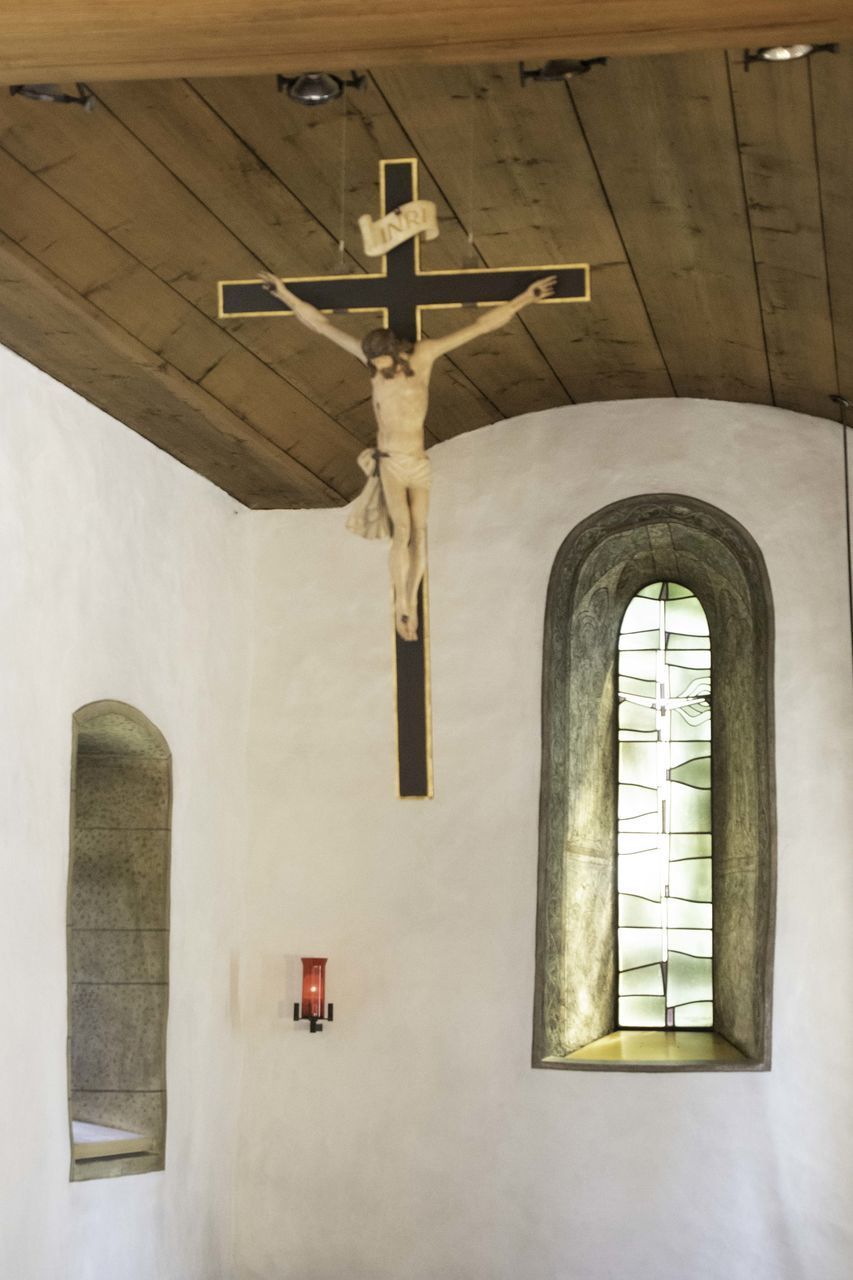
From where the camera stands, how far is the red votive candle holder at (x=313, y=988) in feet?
22.7

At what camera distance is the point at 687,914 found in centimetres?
752

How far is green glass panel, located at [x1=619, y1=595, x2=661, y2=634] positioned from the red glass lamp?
211 cm

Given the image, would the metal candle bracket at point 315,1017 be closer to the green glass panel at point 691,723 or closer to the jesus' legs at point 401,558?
the green glass panel at point 691,723

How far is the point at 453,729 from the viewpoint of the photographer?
7.23 m

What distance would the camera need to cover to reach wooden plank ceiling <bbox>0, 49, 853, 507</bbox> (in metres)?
4.49

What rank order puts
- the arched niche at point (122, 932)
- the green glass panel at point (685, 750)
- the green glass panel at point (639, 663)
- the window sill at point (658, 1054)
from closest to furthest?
the arched niche at point (122, 932), the window sill at point (658, 1054), the green glass panel at point (685, 750), the green glass panel at point (639, 663)

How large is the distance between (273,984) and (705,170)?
153 inches

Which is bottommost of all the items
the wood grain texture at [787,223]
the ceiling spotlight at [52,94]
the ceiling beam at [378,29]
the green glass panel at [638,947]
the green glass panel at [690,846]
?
the green glass panel at [638,947]

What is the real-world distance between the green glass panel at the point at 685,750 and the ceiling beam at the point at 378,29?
4448 millimetres

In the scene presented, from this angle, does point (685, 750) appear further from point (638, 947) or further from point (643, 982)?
point (643, 982)

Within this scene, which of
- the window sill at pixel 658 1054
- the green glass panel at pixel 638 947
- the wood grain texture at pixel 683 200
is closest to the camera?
the wood grain texture at pixel 683 200

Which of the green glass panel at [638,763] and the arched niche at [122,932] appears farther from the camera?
the green glass panel at [638,763]

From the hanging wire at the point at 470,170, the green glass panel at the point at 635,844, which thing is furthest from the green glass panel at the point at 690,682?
the hanging wire at the point at 470,170

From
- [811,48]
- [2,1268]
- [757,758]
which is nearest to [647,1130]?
Result: [757,758]
